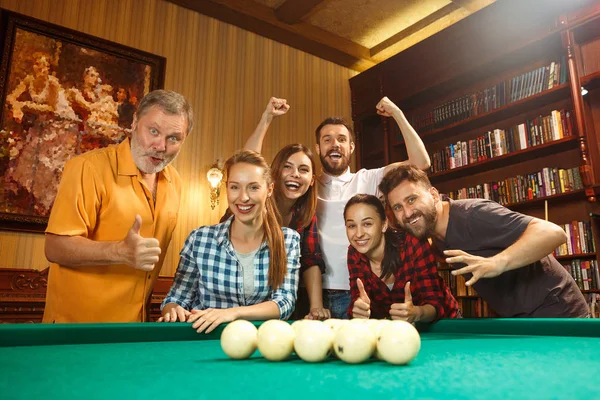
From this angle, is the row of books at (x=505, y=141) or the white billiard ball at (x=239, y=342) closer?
the white billiard ball at (x=239, y=342)

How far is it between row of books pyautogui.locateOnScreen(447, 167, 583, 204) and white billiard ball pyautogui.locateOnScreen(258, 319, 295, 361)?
3569 millimetres

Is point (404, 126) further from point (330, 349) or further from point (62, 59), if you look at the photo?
point (62, 59)

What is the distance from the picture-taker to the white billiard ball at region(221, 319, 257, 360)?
112 centimetres

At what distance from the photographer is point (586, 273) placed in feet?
12.1

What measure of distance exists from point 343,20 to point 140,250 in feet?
14.4

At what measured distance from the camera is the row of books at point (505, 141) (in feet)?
13.1

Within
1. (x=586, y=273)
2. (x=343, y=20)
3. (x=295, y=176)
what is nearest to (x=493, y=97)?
(x=586, y=273)

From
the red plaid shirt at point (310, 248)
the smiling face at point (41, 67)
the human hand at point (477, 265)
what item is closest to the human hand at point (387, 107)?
the red plaid shirt at point (310, 248)

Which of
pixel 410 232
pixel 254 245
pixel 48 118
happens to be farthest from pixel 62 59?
pixel 410 232

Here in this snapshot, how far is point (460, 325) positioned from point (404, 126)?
5.32ft

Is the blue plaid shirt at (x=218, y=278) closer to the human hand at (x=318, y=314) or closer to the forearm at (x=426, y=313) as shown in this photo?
the human hand at (x=318, y=314)

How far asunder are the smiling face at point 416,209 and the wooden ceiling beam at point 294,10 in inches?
128

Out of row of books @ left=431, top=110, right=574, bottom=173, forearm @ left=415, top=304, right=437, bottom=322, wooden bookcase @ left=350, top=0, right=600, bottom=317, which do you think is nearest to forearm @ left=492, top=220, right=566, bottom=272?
forearm @ left=415, top=304, right=437, bottom=322

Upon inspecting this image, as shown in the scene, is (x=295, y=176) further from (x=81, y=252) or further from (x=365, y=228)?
(x=81, y=252)
